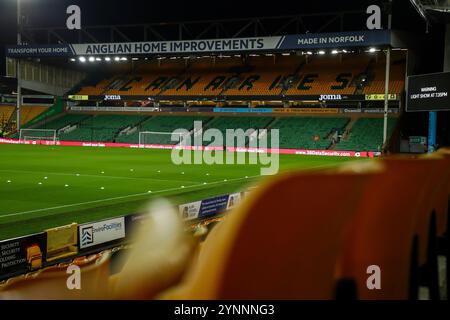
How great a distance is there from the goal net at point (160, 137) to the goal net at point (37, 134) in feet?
30.8

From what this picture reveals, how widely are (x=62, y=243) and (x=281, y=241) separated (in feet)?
21.3

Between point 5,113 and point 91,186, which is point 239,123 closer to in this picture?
point 5,113

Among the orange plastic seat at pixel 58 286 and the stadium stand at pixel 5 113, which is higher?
the stadium stand at pixel 5 113

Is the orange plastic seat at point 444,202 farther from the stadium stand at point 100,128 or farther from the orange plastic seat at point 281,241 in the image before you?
the stadium stand at point 100,128

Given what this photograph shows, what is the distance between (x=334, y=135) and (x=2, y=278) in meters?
38.1

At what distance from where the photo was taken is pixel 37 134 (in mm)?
52000

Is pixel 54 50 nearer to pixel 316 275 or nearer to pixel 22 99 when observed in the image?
pixel 22 99

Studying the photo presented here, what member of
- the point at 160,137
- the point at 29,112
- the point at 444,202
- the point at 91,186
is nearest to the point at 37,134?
the point at 29,112

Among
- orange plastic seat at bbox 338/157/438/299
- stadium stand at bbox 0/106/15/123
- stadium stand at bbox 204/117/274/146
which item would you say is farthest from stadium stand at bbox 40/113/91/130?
orange plastic seat at bbox 338/157/438/299

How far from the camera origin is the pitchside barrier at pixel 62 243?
655 cm

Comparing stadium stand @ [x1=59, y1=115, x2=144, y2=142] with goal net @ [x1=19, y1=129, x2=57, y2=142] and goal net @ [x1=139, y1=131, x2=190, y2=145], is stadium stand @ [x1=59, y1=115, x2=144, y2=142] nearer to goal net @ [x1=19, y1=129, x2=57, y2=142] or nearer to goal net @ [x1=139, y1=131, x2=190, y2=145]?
goal net @ [x1=19, y1=129, x2=57, y2=142]

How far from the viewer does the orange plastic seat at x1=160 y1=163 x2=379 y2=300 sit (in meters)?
1.44

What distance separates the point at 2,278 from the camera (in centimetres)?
632

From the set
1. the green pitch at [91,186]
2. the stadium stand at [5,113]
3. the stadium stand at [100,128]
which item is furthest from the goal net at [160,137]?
the stadium stand at [5,113]
